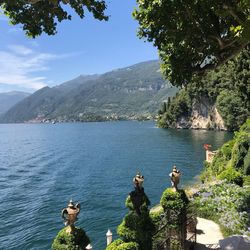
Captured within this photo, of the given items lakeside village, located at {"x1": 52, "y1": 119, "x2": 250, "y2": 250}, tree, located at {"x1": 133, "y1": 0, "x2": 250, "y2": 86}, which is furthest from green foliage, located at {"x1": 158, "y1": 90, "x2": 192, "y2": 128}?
tree, located at {"x1": 133, "y1": 0, "x2": 250, "y2": 86}

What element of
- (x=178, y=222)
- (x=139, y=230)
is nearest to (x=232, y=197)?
(x=178, y=222)

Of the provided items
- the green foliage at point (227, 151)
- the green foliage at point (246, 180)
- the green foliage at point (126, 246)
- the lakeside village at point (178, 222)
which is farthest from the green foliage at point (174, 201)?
the green foliage at point (227, 151)

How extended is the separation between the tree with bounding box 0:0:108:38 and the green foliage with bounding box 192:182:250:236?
12670 mm

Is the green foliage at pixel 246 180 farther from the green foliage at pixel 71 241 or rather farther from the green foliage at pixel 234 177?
the green foliage at pixel 71 241

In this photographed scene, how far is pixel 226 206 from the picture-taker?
2053 centimetres

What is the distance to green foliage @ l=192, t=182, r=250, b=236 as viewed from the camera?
698 inches

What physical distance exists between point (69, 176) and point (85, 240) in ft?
141

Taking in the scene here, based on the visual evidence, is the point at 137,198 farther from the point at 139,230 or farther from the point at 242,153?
the point at 242,153

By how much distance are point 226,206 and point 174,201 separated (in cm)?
794

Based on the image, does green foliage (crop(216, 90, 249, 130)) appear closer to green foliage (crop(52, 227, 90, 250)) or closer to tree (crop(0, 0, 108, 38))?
tree (crop(0, 0, 108, 38))

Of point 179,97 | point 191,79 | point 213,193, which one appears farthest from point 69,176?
point 179,97

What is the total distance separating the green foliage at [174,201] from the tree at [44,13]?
28.4 feet

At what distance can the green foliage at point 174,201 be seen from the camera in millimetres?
14062

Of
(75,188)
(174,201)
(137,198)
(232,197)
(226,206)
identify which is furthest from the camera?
(75,188)
